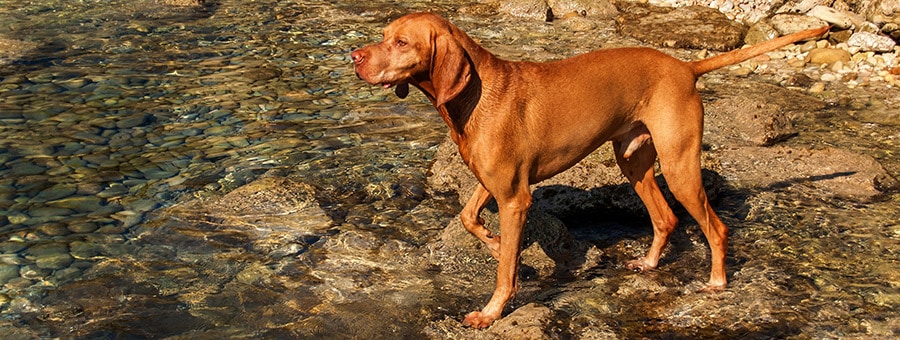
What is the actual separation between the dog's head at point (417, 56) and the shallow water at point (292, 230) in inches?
63.4

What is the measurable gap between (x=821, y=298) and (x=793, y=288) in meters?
0.20

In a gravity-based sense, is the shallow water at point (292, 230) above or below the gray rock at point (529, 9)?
above

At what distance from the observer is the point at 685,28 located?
13.3 metres

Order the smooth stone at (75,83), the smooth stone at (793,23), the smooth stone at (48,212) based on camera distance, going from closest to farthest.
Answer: the smooth stone at (48,212), the smooth stone at (75,83), the smooth stone at (793,23)

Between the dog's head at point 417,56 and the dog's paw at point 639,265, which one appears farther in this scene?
the dog's paw at point 639,265

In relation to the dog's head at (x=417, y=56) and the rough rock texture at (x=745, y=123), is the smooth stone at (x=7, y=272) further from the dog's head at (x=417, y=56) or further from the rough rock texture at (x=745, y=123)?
the rough rock texture at (x=745, y=123)

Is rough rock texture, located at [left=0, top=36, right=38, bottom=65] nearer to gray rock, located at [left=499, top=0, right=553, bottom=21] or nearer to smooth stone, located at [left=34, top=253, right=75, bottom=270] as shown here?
smooth stone, located at [left=34, top=253, right=75, bottom=270]

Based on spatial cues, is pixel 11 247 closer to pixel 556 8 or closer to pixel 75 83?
pixel 75 83

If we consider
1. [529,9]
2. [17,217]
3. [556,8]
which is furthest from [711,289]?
[556,8]

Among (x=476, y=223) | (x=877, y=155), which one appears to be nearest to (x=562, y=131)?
(x=476, y=223)

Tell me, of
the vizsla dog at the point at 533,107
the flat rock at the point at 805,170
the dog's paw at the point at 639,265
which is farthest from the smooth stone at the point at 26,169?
the flat rock at the point at 805,170

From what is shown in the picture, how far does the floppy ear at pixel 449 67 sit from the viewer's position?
17.2 feet

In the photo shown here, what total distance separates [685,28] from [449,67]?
888cm

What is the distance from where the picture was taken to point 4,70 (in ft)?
37.0
